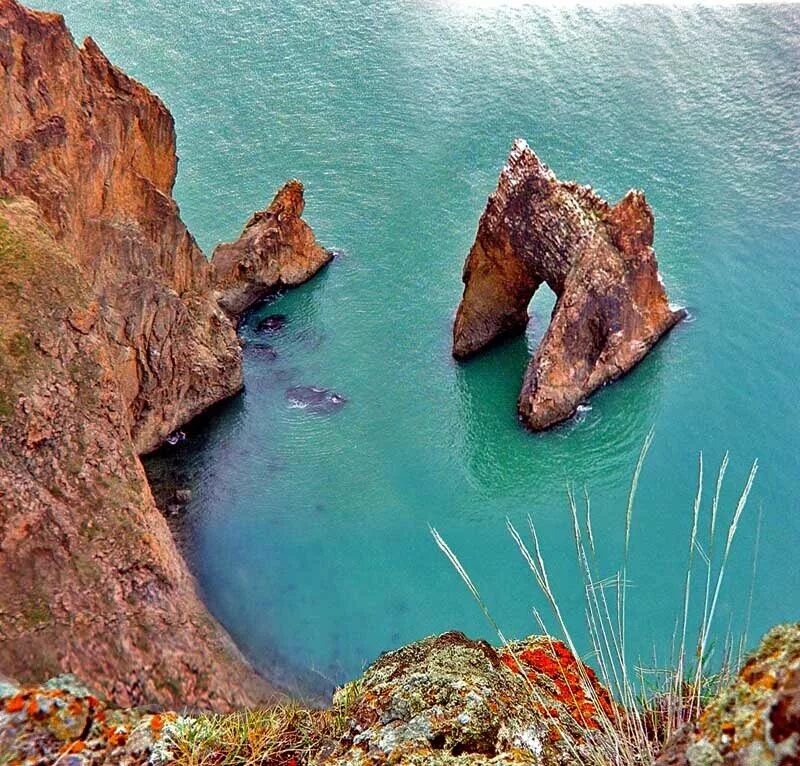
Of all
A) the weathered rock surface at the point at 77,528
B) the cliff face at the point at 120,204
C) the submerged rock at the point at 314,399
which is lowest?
the weathered rock surface at the point at 77,528

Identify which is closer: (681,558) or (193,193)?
(681,558)

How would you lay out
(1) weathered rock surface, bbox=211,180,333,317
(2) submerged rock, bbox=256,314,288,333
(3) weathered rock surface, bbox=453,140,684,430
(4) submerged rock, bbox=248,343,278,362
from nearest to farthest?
(3) weathered rock surface, bbox=453,140,684,430, (4) submerged rock, bbox=248,343,278,362, (2) submerged rock, bbox=256,314,288,333, (1) weathered rock surface, bbox=211,180,333,317

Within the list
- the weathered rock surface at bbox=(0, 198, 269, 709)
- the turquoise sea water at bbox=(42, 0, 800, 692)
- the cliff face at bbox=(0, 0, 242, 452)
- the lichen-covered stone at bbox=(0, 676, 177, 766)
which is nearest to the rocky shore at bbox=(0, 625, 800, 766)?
the lichen-covered stone at bbox=(0, 676, 177, 766)

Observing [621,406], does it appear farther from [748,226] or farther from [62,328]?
[62,328]

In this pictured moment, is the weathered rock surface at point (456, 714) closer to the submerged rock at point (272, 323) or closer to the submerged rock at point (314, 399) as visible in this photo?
the submerged rock at point (314, 399)

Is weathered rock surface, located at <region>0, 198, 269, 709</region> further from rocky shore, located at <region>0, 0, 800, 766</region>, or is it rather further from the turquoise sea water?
the turquoise sea water

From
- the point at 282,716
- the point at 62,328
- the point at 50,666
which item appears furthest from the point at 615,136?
the point at 282,716

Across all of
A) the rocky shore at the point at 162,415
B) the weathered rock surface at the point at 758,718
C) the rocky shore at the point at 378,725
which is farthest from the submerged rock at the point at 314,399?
the weathered rock surface at the point at 758,718
